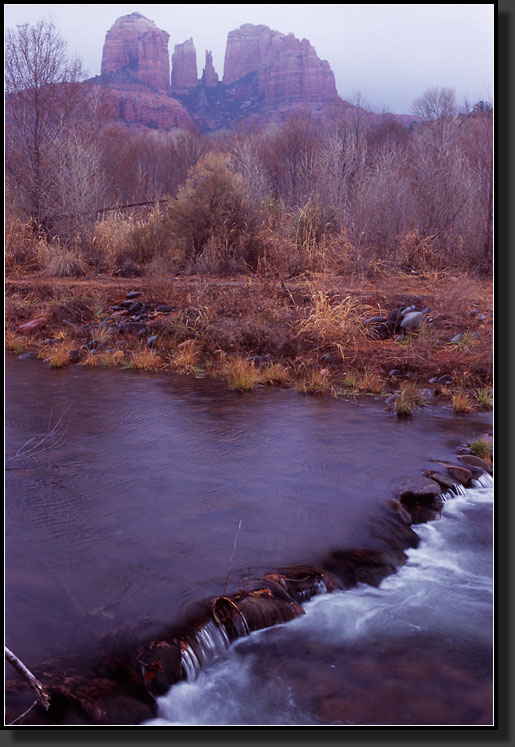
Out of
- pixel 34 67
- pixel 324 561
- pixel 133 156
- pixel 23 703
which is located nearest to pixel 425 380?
pixel 324 561

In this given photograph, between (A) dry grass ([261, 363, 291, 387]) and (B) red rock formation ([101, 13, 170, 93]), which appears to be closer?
(A) dry grass ([261, 363, 291, 387])

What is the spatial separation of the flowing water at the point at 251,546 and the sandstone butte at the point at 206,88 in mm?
27148

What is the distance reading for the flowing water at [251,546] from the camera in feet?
11.4

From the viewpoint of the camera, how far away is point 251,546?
4.64m

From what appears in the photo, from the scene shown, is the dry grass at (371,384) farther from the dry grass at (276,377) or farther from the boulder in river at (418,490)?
the boulder in river at (418,490)

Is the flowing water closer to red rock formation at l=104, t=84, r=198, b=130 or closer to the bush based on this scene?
the bush

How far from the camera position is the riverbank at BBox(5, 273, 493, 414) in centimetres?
909

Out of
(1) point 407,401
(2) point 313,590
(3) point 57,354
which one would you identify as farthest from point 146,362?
(2) point 313,590

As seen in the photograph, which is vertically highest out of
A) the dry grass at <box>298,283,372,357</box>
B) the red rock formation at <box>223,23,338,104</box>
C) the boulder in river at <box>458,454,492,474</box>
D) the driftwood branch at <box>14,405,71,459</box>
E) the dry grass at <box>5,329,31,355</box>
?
the red rock formation at <box>223,23,338,104</box>

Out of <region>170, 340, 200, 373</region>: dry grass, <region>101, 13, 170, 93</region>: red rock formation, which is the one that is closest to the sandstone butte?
<region>101, 13, 170, 93</region>: red rock formation

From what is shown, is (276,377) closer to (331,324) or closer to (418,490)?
(331,324)

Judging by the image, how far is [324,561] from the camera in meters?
4.54

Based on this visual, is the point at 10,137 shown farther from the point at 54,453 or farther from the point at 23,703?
the point at 23,703

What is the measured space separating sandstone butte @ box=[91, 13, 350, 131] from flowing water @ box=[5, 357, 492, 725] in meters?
27.1
